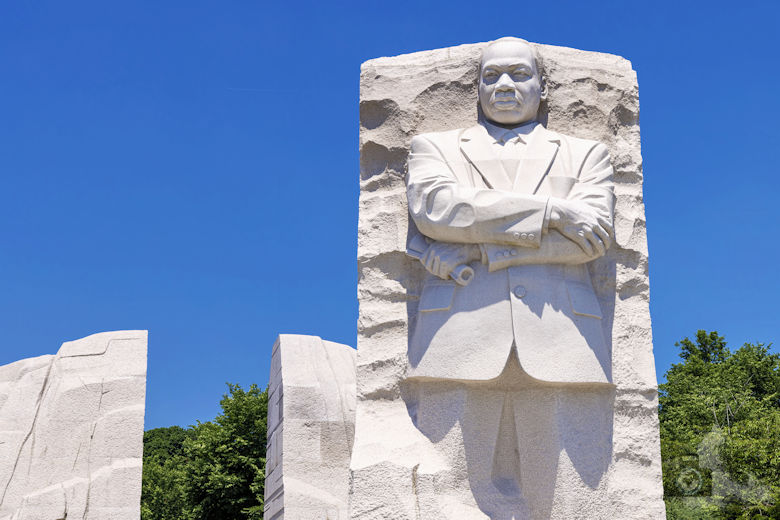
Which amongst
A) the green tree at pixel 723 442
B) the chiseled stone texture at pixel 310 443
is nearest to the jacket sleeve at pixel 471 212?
the chiseled stone texture at pixel 310 443

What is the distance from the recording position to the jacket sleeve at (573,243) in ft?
16.3

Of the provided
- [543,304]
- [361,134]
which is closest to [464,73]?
[361,134]

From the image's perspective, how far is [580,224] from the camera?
16.3 ft

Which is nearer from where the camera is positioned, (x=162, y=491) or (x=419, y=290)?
(x=419, y=290)

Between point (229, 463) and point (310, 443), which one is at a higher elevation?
point (229, 463)

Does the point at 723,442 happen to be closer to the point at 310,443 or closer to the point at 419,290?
the point at 310,443

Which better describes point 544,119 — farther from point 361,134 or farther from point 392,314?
point 392,314

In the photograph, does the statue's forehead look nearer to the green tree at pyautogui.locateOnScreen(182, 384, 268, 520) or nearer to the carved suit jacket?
the carved suit jacket

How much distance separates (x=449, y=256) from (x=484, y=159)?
0.62m

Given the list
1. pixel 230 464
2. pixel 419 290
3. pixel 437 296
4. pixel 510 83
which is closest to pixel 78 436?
pixel 419 290

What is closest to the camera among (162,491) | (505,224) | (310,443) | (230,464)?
(505,224)

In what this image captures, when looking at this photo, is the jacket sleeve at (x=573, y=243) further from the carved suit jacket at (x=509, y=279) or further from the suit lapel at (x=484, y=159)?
the suit lapel at (x=484, y=159)

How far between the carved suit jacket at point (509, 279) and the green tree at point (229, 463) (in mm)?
13510

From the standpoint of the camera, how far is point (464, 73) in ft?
18.7
